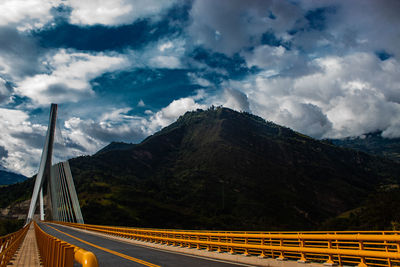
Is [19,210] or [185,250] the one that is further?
[19,210]

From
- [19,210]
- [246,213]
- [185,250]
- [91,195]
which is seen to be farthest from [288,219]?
[185,250]

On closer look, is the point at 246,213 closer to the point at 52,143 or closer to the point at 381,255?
the point at 52,143

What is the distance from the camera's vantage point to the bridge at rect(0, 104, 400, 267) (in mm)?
10031

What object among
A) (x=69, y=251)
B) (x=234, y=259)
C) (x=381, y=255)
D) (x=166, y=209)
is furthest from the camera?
(x=166, y=209)

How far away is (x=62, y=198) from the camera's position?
83312 millimetres

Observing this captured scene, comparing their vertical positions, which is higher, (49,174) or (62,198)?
(49,174)

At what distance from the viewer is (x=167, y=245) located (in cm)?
2745

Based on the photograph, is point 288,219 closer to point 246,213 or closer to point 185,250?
point 246,213

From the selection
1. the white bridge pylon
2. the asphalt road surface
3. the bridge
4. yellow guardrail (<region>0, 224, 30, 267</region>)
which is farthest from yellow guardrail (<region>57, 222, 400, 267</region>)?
the white bridge pylon

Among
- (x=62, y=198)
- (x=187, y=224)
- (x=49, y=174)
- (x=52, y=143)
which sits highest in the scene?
(x=52, y=143)

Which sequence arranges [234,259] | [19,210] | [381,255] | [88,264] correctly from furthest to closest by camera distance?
[19,210] < [234,259] < [381,255] < [88,264]

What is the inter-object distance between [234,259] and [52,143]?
80482 mm

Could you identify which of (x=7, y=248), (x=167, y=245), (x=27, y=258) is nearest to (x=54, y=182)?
(x=167, y=245)

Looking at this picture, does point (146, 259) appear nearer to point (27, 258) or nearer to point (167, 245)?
point (27, 258)
